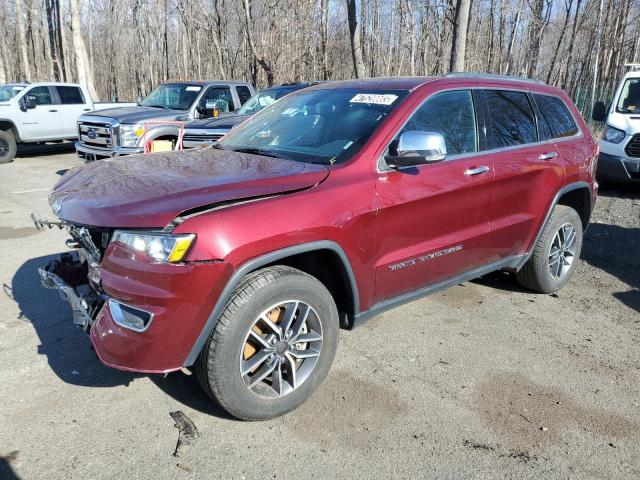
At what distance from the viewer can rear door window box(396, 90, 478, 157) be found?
→ 3645 millimetres

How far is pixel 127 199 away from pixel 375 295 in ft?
5.24

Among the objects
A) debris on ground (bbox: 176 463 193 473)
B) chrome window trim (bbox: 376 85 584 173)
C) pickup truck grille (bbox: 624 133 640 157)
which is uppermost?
chrome window trim (bbox: 376 85 584 173)

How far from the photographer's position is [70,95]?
14.6 meters

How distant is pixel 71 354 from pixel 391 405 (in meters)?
Answer: 2.24

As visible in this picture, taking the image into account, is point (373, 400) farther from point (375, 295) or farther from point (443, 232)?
point (443, 232)

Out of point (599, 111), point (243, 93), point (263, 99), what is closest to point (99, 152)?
point (263, 99)

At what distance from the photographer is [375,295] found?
3400 millimetres

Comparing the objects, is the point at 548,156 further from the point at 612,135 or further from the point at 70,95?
the point at 70,95

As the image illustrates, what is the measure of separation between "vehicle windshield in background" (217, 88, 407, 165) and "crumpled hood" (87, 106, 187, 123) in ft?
21.5

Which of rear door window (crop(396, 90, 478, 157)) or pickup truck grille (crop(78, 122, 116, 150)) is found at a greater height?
rear door window (crop(396, 90, 478, 157))

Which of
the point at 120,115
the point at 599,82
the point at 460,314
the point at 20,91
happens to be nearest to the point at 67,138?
the point at 20,91

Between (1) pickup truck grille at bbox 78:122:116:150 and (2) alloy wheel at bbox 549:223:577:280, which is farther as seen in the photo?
(1) pickup truck grille at bbox 78:122:116:150

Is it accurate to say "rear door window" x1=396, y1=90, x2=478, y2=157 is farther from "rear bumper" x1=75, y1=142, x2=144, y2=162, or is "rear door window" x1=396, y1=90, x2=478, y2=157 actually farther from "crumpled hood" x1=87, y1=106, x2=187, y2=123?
"crumpled hood" x1=87, y1=106, x2=187, y2=123

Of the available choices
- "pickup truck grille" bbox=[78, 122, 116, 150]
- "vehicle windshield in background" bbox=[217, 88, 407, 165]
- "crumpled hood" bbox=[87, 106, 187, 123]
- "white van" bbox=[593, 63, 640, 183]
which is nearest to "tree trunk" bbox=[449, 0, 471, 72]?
"white van" bbox=[593, 63, 640, 183]
